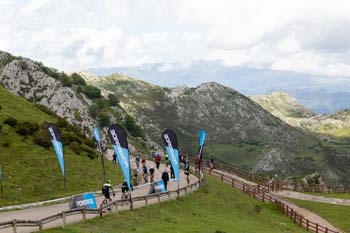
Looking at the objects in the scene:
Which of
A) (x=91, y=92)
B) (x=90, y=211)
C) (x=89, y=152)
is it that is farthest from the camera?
(x=91, y=92)

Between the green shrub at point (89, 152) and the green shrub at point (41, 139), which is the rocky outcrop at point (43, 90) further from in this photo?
the green shrub at point (41, 139)

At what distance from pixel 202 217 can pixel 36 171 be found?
17124 millimetres

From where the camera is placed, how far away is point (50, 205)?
3800cm

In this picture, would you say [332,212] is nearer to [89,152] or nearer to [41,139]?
[89,152]

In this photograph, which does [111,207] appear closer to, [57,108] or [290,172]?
[57,108]

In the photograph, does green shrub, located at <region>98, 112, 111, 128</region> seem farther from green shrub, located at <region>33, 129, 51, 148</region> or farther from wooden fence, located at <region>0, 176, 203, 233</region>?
wooden fence, located at <region>0, 176, 203, 233</region>

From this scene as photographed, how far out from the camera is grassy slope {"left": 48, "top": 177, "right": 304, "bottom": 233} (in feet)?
97.3

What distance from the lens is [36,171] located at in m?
44.4

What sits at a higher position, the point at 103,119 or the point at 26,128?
the point at 103,119

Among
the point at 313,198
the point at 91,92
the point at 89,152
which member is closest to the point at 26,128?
the point at 89,152

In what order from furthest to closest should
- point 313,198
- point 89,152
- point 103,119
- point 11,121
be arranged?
1. point 103,119
2. point 313,198
3. point 89,152
4. point 11,121

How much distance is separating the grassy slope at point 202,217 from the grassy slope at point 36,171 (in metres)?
10.3

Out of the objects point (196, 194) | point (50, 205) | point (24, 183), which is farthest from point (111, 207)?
point (196, 194)

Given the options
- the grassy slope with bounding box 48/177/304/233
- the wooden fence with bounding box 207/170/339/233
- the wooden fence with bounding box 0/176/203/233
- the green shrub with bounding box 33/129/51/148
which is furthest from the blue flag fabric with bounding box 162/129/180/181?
the green shrub with bounding box 33/129/51/148
